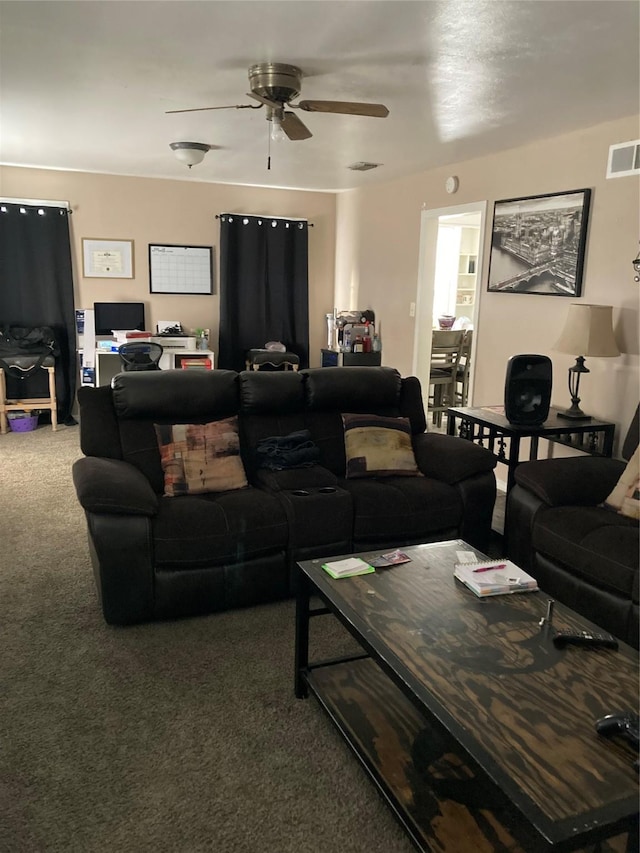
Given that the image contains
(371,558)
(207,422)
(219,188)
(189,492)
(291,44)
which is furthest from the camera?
(219,188)

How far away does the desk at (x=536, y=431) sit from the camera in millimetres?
3574

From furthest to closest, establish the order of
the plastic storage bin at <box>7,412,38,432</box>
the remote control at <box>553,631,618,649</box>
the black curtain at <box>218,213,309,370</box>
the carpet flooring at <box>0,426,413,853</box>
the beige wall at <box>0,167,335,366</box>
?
the black curtain at <box>218,213,309,370</box> → the beige wall at <box>0,167,335,366</box> → the plastic storage bin at <box>7,412,38,432</box> → the remote control at <box>553,631,618,649</box> → the carpet flooring at <box>0,426,413,853</box>

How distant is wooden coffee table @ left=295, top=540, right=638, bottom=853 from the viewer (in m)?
1.37

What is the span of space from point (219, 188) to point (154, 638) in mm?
5221

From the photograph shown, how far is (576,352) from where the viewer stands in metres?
3.54

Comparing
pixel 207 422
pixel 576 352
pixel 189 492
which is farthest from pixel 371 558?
pixel 576 352

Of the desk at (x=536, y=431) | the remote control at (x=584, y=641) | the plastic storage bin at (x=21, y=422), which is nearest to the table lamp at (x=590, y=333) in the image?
the desk at (x=536, y=431)

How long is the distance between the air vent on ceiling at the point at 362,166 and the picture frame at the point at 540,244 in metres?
1.15

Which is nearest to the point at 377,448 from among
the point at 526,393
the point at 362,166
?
the point at 526,393

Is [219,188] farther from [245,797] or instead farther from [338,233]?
[245,797]

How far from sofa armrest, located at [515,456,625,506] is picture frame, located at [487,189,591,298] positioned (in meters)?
1.36

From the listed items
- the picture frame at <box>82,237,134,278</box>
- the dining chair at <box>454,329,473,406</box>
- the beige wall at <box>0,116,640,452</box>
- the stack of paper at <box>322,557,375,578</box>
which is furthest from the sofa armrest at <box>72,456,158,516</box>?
the dining chair at <box>454,329,473,406</box>

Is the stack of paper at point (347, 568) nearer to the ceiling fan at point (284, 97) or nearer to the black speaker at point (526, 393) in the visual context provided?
the black speaker at point (526, 393)

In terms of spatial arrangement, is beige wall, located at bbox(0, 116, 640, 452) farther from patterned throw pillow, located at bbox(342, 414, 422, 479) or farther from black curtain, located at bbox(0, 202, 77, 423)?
patterned throw pillow, located at bbox(342, 414, 422, 479)
